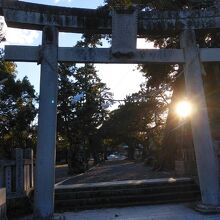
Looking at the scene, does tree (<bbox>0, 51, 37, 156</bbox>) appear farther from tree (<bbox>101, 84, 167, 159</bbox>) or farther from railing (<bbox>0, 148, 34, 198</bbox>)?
railing (<bbox>0, 148, 34, 198</bbox>)

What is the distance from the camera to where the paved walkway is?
924 cm

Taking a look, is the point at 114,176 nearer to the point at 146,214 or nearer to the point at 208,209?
the point at 146,214

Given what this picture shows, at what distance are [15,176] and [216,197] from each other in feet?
18.9

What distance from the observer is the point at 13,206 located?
407 inches

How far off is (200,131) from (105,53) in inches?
138

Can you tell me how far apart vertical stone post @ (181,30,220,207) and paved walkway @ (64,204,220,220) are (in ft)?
2.39

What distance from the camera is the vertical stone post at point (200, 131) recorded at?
32.8 ft

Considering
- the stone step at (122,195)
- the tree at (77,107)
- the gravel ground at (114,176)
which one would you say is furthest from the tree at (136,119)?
the stone step at (122,195)

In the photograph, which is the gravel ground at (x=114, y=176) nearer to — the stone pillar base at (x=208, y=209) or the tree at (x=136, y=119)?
the stone pillar base at (x=208, y=209)

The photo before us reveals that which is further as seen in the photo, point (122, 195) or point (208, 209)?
point (122, 195)

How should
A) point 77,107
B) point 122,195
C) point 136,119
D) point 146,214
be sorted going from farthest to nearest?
point 136,119 < point 77,107 < point 122,195 < point 146,214

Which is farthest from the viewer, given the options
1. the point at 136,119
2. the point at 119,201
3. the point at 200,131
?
the point at 136,119

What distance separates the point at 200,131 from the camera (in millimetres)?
10328

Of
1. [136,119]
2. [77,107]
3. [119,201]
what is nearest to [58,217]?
[119,201]
